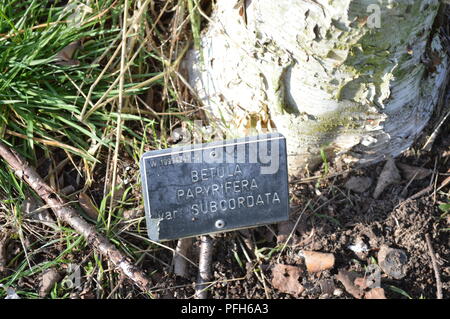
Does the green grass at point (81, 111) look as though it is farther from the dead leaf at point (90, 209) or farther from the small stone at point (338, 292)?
the small stone at point (338, 292)

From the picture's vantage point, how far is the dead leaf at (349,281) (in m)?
1.78

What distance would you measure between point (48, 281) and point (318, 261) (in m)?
0.96

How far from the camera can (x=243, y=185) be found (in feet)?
5.80

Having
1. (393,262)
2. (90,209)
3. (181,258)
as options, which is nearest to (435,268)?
(393,262)

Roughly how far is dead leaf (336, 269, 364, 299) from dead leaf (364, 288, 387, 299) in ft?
0.07

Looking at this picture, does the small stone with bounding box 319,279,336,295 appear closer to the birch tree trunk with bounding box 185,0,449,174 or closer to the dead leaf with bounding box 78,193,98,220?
the birch tree trunk with bounding box 185,0,449,174

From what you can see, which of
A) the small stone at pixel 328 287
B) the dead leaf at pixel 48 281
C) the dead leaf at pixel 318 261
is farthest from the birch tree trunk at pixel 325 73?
the dead leaf at pixel 48 281

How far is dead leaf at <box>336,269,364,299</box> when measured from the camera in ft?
5.85

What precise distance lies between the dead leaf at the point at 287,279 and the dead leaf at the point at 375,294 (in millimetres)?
214

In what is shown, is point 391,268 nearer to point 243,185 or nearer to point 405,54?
point 243,185

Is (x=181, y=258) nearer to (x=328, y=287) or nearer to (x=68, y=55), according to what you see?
(x=328, y=287)

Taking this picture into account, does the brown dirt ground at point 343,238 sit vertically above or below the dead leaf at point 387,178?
below

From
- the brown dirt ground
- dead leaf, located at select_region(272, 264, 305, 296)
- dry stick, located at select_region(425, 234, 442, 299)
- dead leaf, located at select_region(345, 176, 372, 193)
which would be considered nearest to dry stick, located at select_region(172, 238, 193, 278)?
the brown dirt ground
